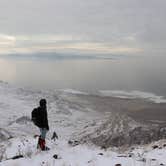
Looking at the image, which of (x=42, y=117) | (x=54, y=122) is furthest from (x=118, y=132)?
(x=42, y=117)

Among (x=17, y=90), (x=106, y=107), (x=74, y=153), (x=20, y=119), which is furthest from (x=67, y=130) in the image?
(x=74, y=153)

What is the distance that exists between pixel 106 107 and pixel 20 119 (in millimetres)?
61654

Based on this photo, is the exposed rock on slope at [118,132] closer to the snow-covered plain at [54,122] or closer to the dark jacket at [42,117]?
the snow-covered plain at [54,122]

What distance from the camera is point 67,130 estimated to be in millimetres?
124562

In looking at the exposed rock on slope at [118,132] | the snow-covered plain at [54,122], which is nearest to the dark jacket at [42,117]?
the snow-covered plain at [54,122]

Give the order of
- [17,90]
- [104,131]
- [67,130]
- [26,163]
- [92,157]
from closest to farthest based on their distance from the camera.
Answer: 1. [26,163]
2. [92,157]
3. [104,131]
4. [67,130]
5. [17,90]

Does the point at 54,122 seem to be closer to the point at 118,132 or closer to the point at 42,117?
the point at 118,132

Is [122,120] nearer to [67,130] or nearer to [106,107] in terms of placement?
[67,130]

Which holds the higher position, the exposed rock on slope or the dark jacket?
the dark jacket

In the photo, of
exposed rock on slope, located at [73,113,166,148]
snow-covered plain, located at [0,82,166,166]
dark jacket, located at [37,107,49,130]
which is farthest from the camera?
exposed rock on slope, located at [73,113,166,148]

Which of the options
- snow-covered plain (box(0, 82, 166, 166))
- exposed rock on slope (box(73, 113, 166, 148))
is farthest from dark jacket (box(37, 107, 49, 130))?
exposed rock on slope (box(73, 113, 166, 148))

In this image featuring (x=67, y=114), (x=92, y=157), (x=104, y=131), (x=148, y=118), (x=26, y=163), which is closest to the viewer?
(x=26, y=163)

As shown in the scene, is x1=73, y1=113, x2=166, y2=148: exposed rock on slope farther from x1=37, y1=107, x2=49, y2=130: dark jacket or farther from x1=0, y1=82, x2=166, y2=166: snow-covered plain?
x1=37, y1=107, x2=49, y2=130: dark jacket

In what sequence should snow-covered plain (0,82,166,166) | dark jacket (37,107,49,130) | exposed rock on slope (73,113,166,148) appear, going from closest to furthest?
snow-covered plain (0,82,166,166)
dark jacket (37,107,49,130)
exposed rock on slope (73,113,166,148)
